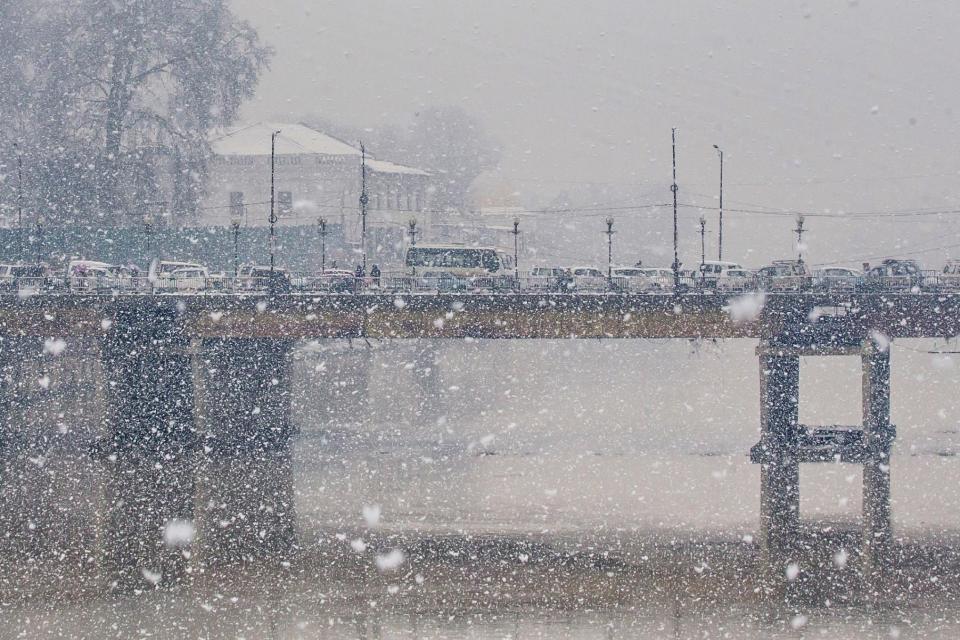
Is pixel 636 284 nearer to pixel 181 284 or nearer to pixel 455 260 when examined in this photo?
pixel 181 284

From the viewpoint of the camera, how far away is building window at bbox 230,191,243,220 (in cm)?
9478

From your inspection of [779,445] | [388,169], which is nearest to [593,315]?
[779,445]

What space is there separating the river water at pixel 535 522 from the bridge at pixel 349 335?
57.2 inches

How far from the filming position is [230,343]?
169 ft

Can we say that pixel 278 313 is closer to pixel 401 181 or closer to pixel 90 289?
pixel 90 289

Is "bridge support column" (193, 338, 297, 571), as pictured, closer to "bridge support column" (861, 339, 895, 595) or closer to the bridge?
the bridge

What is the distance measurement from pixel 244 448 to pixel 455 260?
2460 centimetres

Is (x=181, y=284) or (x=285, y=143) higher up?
(x=285, y=143)

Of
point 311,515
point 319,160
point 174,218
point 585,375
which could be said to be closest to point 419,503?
point 311,515

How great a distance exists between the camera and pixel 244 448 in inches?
1937

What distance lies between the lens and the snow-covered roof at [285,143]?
97.9 metres

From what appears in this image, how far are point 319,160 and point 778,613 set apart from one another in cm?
7363

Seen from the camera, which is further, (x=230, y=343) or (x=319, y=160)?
(x=319, y=160)

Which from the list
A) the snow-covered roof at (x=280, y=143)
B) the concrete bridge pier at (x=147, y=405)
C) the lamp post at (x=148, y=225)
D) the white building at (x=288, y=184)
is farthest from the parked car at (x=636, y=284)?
the snow-covered roof at (x=280, y=143)
